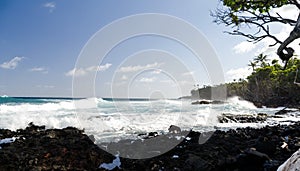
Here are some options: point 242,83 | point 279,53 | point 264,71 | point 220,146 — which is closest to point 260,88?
point 264,71

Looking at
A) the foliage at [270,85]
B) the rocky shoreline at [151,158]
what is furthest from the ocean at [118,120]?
the foliage at [270,85]

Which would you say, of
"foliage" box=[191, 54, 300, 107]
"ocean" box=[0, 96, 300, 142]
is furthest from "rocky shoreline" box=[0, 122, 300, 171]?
"foliage" box=[191, 54, 300, 107]

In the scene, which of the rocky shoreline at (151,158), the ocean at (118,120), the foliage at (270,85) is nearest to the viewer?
the rocky shoreline at (151,158)

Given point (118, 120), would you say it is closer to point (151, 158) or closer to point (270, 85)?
point (151, 158)

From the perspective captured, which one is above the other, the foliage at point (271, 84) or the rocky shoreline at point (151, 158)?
the foliage at point (271, 84)

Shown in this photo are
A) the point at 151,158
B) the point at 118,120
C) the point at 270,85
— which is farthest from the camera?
the point at 270,85

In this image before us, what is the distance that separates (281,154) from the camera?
6.90 meters

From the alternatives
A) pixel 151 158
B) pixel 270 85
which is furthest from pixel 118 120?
pixel 270 85

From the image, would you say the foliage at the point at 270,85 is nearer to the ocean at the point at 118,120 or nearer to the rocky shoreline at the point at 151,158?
the ocean at the point at 118,120

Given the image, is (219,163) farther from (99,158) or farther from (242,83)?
(242,83)

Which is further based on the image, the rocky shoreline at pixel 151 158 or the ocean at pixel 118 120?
the ocean at pixel 118 120

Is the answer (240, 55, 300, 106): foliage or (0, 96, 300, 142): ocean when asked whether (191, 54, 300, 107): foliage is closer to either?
(240, 55, 300, 106): foliage

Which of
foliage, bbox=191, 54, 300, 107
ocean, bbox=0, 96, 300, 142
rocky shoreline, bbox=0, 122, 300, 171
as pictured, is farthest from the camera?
foliage, bbox=191, 54, 300, 107

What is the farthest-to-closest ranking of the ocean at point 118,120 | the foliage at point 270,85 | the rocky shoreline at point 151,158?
the foliage at point 270,85
the ocean at point 118,120
the rocky shoreline at point 151,158
